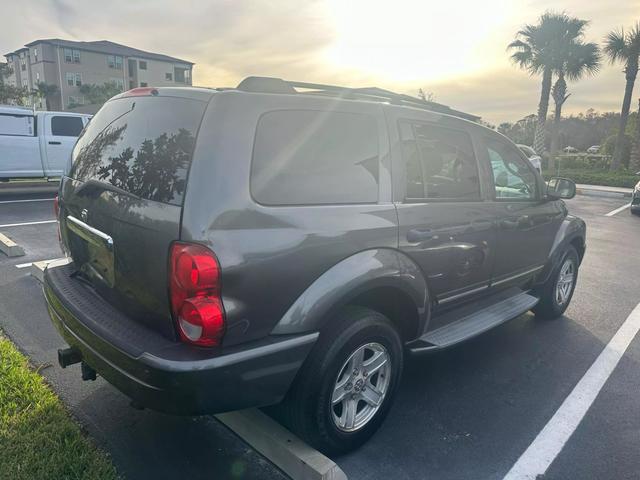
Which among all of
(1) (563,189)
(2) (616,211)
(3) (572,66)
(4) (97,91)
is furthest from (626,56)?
(4) (97,91)

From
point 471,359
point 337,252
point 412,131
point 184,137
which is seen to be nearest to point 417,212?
point 412,131

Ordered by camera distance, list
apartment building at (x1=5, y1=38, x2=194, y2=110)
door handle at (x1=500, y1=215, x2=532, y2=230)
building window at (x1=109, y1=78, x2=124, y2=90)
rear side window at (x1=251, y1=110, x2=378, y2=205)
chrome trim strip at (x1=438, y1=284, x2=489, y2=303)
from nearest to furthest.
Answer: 1. rear side window at (x1=251, y1=110, x2=378, y2=205)
2. chrome trim strip at (x1=438, y1=284, x2=489, y2=303)
3. door handle at (x1=500, y1=215, x2=532, y2=230)
4. apartment building at (x1=5, y1=38, x2=194, y2=110)
5. building window at (x1=109, y1=78, x2=124, y2=90)

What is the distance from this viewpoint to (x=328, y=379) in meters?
2.40

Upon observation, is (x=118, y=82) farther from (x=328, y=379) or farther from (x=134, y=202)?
(x=328, y=379)

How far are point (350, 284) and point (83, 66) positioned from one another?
5986cm

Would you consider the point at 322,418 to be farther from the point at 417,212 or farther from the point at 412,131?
the point at 412,131

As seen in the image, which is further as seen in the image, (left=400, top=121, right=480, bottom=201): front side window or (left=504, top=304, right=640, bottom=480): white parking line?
(left=400, top=121, right=480, bottom=201): front side window

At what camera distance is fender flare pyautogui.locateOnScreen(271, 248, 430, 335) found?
7.32 feet

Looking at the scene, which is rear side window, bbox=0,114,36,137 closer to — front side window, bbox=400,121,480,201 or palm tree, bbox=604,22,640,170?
front side window, bbox=400,121,480,201

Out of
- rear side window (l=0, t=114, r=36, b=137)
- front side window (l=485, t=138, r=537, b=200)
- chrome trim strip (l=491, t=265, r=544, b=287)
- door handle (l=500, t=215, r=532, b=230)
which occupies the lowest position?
chrome trim strip (l=491, t=265, r=544, b=287)

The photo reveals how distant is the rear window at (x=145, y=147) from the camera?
2.12m

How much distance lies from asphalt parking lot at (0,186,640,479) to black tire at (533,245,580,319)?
0.11 meters

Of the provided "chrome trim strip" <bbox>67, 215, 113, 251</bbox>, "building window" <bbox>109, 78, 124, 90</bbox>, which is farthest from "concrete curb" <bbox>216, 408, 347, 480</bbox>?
"building window" <bbox>109, 78, 124, 90</bbox>

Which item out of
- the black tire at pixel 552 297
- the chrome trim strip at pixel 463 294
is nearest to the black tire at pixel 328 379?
the chrome trim strip at pixel 463 294
